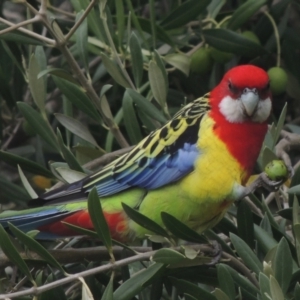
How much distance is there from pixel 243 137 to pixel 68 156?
1.51 ft

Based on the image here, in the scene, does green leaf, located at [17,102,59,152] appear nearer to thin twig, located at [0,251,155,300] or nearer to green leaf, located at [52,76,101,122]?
green leaf, located at [52,76,101,122]

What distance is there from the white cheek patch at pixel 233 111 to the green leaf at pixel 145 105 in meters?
0.23

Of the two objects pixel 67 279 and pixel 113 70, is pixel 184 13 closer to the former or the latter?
pixel 113 70

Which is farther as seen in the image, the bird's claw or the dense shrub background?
the bird's claw

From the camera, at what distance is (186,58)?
2.60 meters

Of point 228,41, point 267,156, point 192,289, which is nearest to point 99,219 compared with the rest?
point 192,289

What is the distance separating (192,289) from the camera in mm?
1805

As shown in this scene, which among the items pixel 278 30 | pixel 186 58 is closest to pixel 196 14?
pixel 186 58

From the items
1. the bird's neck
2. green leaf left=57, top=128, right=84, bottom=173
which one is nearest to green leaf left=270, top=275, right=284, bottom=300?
the bird's neck

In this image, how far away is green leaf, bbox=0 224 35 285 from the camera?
178cm

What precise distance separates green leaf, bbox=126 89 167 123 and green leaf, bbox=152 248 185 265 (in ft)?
2.22

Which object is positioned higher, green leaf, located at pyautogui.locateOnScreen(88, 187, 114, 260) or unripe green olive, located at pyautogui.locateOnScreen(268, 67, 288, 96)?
green leaf, located at pyautogui.locateOnScreen(88, 187, 114, 260)

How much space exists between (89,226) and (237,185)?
41 cm

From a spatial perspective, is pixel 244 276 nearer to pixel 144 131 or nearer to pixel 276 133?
pixel 276 133
